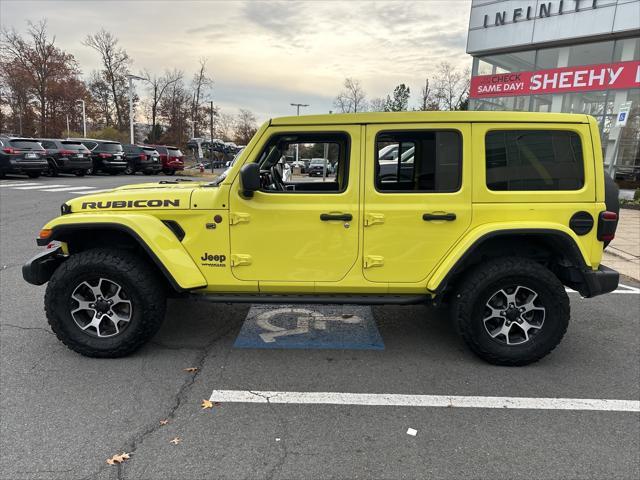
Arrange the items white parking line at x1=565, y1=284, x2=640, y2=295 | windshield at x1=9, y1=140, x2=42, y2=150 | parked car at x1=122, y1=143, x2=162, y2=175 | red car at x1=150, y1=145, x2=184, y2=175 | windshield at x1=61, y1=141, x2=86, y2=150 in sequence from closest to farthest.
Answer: white parking line at x1=565, y1=284, x2=640, y2=295
windshield at x1=9, y1=140, x2=42, y2=150
windshield at x1=61, y1=141, x2=86, y2=150
parked car at x1=122, y1=143, x2=162, y2=175
red car at x1=150, y1=145, x2=184, y2=175

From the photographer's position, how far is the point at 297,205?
11.1 feet

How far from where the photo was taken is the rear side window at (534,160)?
11.0 feet

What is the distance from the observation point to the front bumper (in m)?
3.56

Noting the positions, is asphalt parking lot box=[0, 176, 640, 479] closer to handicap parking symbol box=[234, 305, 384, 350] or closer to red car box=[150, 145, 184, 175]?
handicap parking symbol box=[234, 305, 384, 350]

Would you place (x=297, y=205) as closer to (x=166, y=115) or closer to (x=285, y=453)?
(x=285, y=453)

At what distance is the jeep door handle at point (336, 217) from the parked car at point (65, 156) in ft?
65.7

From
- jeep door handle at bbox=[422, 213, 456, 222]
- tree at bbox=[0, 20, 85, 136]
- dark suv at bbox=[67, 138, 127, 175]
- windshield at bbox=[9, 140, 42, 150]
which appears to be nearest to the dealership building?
jeep door handle at bbox=[422, 213, 456, 222]

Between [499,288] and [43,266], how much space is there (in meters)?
3.70

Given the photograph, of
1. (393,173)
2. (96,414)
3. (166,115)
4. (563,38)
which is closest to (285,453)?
(96,414)

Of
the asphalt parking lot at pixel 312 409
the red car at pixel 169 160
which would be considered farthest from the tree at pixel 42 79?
the asphalt parking lot at pixel 312 409

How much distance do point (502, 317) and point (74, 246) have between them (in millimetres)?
3601

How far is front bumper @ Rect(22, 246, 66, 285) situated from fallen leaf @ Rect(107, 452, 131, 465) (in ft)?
6.07

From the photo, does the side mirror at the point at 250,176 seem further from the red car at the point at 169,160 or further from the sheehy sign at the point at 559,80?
the red car at the point at 169,160

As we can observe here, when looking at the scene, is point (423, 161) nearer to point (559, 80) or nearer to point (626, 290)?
point (626, 290)
